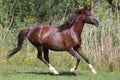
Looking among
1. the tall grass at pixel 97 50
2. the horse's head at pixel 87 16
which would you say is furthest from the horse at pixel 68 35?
the tall grass at pixel 97 50

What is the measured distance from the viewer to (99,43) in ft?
48.2

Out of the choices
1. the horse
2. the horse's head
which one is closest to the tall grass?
the horse

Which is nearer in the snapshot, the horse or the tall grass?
the horse

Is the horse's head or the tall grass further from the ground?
the horse's head

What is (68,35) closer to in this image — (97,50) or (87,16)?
(87,16)

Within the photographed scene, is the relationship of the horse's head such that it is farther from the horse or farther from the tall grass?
the tall grass


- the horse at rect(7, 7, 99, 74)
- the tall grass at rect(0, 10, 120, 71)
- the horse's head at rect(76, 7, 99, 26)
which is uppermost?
the horse's head at rect(76, 7, 99, 26)

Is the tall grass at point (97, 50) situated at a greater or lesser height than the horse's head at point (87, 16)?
lesser

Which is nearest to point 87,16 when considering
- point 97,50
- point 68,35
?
point 68,35

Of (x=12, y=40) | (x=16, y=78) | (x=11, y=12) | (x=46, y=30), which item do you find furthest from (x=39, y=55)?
(x=11, y=12)

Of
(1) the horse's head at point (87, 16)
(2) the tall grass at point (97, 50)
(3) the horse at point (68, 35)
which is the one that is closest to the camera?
(3) the horse at point (68, 35)

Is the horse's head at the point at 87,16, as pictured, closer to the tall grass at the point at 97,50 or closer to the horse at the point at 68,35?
the horse at the point at 68,35

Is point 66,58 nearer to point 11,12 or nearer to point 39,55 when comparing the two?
point 39,55

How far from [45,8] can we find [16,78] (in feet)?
58.8
